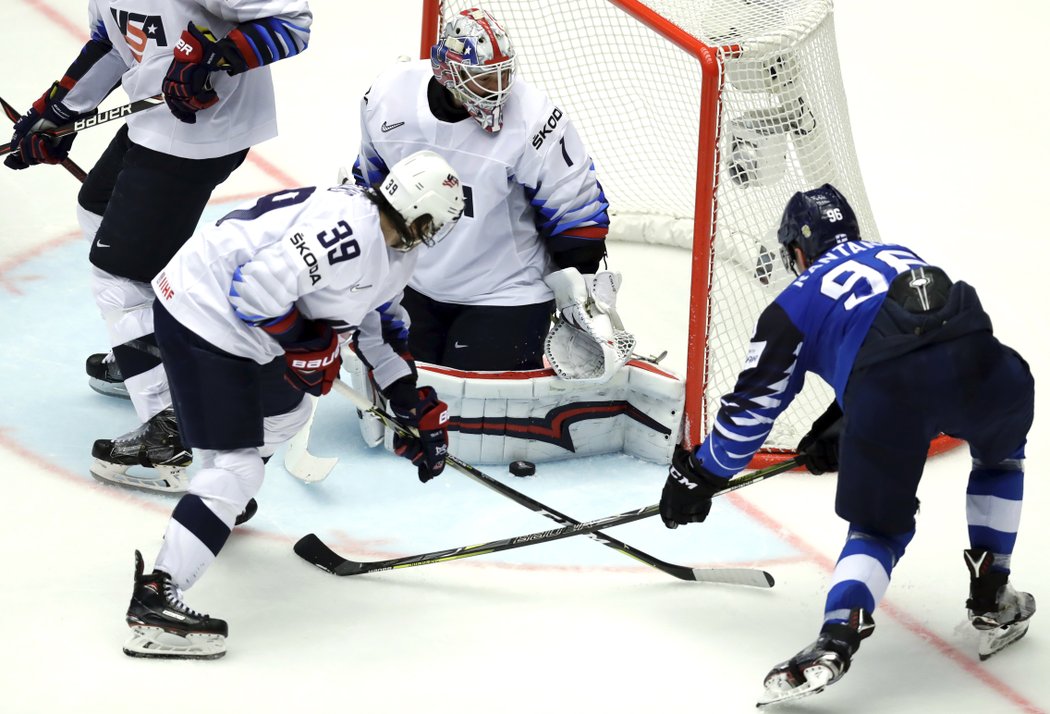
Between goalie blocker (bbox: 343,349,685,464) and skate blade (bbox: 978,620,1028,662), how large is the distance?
1103mm

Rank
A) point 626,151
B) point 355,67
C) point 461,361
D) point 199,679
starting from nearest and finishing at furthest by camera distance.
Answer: point 199,679 → point 461,361 → point 626,151 → point 355,67

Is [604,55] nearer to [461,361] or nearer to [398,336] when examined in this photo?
[461,361]

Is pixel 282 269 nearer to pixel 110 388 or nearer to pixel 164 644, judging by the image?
pixel 164 644

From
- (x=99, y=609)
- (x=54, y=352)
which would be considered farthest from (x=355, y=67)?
(x=99, y=609)

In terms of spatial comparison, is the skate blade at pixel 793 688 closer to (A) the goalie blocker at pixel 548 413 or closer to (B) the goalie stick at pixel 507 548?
(B) the goalie stick at pixel 507 548

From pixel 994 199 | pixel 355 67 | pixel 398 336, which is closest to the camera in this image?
pixel 398 336

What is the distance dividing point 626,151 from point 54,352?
207cm

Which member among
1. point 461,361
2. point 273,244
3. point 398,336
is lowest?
point 461,361

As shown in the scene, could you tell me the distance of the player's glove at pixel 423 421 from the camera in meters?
3.34

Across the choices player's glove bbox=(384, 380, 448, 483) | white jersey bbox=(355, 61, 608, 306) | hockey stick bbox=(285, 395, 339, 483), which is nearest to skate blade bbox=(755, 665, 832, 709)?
player's glove bbox=(384, 380, 448, 483)

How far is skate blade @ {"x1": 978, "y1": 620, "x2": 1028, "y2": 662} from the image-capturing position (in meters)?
3.12

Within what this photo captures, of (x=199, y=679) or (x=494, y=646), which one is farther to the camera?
(x=494, y=646)

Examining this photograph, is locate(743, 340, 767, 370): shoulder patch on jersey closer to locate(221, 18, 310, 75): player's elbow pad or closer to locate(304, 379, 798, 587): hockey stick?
locate(304, 379, 798, 587): hockey stick

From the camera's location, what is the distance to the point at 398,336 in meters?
3.43
